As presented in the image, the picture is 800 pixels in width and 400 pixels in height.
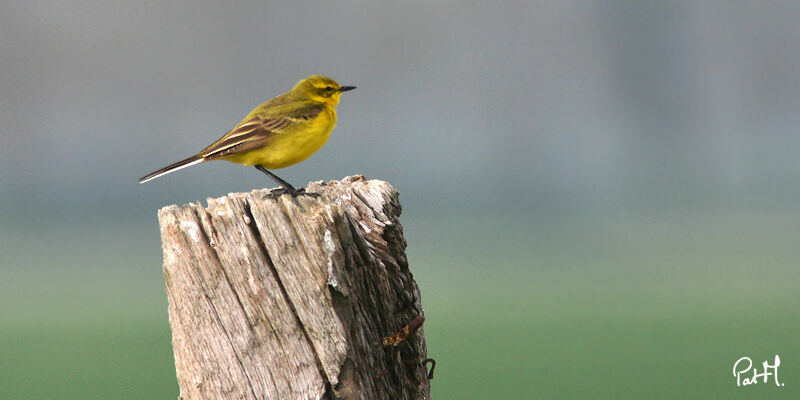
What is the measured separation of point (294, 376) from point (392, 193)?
3.97 feet

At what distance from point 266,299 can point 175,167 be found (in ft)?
5.86

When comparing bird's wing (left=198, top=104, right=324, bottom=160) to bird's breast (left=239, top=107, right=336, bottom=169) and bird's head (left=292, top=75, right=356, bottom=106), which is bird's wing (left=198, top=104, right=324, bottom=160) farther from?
bird's head (left=292, top=75, right=356, bottom=106)

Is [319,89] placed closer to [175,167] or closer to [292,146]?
[292,146]

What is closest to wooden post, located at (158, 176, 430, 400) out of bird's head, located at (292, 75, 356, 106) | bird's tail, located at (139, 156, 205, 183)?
bird's tail, located at (139, 156, 205, 183)

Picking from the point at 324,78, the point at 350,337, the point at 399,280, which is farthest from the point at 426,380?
the point at 324,78

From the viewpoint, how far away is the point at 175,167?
158 inches

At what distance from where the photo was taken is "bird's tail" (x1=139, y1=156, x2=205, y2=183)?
151 inches

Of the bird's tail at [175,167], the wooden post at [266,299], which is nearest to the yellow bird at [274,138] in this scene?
the bird's tail at [175,167]

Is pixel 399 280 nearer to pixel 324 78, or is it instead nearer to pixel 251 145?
pixel 251 145

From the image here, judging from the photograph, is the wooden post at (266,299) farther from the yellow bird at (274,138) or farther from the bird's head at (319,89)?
the bird's head at (319,89)

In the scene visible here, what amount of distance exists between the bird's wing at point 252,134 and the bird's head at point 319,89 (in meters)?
0.46

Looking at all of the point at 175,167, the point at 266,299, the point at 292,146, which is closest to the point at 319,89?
the point at 292,146

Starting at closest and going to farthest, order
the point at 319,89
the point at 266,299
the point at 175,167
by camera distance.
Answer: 1. the point at 266,299
2. the point at 175,167
3. the point at 319,89

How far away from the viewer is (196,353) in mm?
2574
